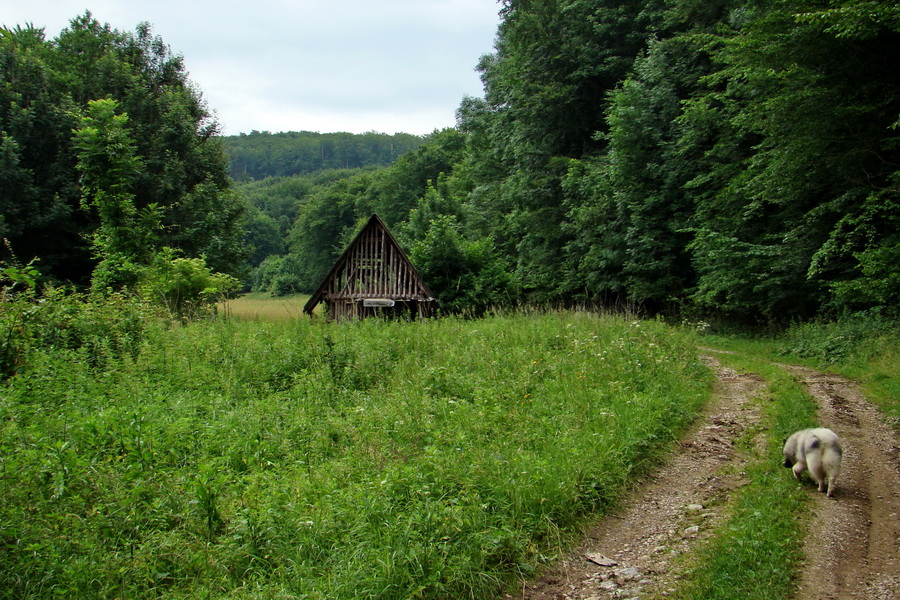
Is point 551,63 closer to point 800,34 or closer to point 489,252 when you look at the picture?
point 489,252

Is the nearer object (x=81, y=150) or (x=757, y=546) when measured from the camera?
(x=757, y=546)

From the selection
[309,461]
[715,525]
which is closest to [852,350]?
[715,525]

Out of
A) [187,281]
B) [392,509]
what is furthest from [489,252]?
[392,509]

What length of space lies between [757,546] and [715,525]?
0.51 metres

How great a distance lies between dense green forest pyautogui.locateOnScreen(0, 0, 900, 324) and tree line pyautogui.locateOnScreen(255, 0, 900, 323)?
8 cm

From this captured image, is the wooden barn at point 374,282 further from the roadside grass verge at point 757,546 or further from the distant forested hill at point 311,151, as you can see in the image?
Answer: the distant forested hill at point 311,151

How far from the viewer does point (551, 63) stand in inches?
990

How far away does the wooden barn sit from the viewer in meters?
22.2

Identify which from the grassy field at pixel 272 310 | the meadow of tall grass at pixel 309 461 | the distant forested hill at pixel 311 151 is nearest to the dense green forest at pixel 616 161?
the grassy field at pixel 272 310

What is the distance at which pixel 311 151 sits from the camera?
145 metres

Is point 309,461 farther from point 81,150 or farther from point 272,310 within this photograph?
point 81,150

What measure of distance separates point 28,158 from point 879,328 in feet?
105

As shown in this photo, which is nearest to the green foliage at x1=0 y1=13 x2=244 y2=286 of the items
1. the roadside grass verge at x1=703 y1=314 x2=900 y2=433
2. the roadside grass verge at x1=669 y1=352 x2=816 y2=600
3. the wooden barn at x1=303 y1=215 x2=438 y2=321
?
the wooden barn at x1=303 y1=215 x2=438 y2=321

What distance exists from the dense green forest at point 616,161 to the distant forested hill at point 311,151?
11003 centimetres
